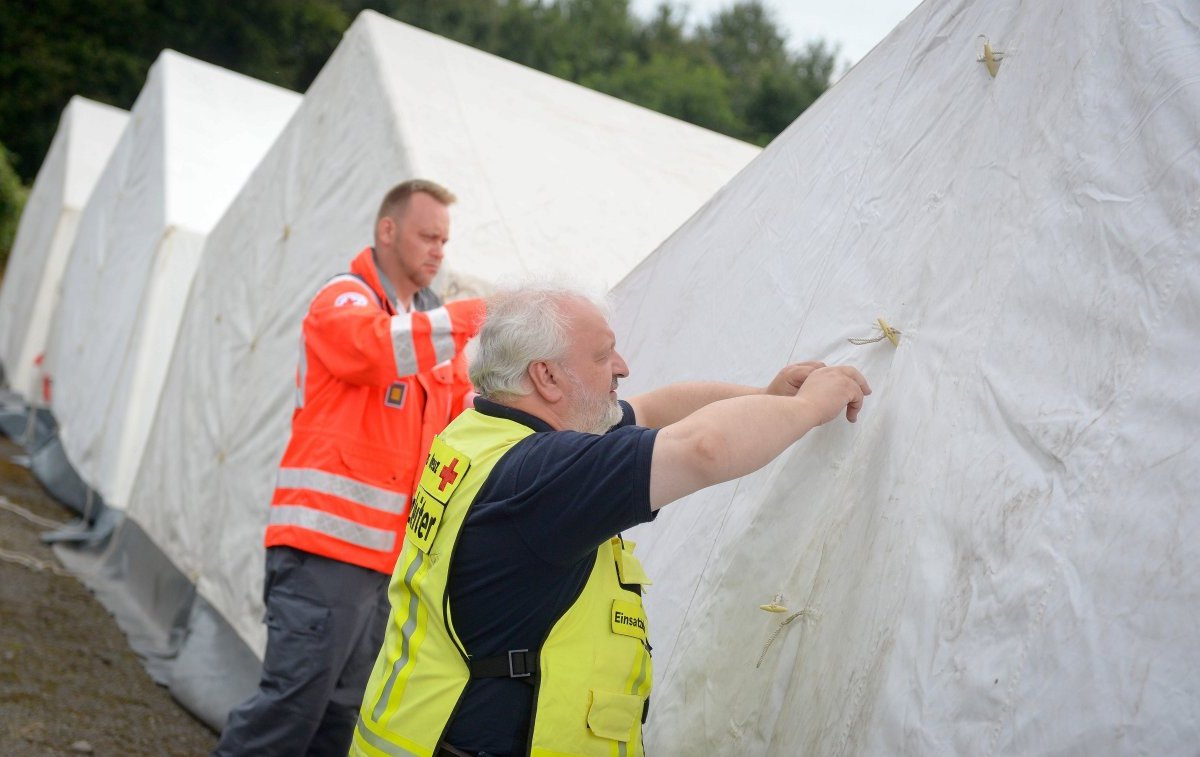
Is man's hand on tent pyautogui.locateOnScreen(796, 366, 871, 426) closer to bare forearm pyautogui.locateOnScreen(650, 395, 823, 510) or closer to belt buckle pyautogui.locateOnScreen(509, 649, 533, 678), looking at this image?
bare forearm pyautogui.locateOnScreen(650, 395, 823, 510)

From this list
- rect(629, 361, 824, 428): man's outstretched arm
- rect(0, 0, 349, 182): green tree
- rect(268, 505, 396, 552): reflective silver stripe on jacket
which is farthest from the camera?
rect(0, 0, 349, 182): green tree

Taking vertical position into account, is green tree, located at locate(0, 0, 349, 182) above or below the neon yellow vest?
above

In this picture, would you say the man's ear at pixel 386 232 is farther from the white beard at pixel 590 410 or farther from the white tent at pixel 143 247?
the white tent at pixel 143 247

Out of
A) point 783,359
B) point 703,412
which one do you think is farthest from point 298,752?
point 703,412

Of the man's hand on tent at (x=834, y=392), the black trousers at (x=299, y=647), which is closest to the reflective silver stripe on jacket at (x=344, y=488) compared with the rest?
the black trousers at (x=299, y=647)

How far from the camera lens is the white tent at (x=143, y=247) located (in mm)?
7539

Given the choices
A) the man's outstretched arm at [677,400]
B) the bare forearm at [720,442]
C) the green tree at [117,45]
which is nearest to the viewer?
the bare forearm at [720,442]

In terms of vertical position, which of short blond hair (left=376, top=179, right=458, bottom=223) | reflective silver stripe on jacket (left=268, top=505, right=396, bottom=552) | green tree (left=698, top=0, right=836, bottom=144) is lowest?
reflective silver stripe on jacket (left=268, top=505, right=396, bottom=552)

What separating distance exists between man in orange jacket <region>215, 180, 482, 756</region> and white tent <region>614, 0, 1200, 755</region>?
3.51ft

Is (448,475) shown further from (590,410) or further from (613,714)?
(613,714)

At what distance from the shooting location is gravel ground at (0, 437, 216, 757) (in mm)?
4488

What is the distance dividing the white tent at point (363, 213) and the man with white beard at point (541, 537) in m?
1.97

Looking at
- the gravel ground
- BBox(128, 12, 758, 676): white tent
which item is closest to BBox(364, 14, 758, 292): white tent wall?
BBox(128, 12, 758, 676): white tent

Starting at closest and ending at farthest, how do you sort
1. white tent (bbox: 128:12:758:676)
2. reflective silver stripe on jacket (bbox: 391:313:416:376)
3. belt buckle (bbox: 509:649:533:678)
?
belt buckle (bbox: 509:649:533:678) → reflective silver stripe on jacket (bbox: 391:313:416:376) → white tent (bbox: 128:12:758:676)
